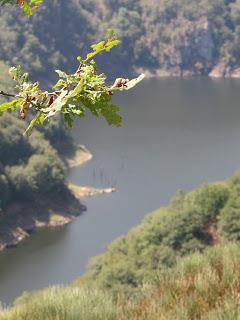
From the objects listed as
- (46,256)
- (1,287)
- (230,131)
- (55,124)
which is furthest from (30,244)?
(230,131)

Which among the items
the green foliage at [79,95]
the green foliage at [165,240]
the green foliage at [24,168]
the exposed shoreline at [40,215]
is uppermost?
the green foliage at [24,168]

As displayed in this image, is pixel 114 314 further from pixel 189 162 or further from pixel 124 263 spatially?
pixel 189 162

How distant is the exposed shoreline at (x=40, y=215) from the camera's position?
8194 centimetres

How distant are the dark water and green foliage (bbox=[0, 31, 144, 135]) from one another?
188ft

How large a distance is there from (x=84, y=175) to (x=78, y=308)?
9806 centimetres

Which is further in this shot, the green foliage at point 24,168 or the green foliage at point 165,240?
the green foliage at point 24,168

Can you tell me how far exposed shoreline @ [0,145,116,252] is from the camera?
81.9 m

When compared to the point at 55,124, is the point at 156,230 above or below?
below

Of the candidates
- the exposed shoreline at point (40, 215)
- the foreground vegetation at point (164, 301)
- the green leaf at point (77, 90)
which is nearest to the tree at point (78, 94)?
the green leaf at point (77, 90)

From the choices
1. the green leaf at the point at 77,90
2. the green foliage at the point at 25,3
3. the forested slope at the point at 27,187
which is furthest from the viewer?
the forested slope at the point at 27,187

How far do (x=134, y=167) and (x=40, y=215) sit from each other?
26203 mm

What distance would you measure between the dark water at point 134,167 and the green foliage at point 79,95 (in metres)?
57.3

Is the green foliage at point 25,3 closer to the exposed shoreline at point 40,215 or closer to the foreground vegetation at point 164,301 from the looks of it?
the foreground vegetation at point 164,301

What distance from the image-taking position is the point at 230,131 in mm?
136500
